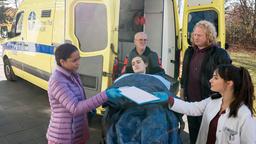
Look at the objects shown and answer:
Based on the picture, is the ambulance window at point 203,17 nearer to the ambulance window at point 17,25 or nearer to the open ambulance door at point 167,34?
the open ambulance door at point 167,34

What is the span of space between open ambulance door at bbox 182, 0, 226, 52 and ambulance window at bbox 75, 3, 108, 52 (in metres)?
1.27

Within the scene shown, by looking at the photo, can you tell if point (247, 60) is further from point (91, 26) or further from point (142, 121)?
point (142, 121)

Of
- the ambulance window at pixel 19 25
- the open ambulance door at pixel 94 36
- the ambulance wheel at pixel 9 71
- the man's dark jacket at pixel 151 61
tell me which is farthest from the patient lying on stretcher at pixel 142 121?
the ambulance wheel at pixel 9 71

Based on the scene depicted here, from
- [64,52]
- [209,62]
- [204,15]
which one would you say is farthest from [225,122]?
[204,15]

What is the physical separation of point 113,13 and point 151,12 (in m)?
1.62

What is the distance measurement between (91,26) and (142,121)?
9.33 feet

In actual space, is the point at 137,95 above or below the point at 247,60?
below

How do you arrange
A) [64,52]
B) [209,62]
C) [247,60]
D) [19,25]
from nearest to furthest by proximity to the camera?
[64,52] → [209,62] → [19,25] → [247,60]

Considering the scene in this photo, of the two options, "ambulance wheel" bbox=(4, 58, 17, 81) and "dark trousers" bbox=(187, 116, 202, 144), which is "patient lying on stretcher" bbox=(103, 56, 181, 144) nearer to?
"dark trousers" bbox=(187, 116, 202, 144)

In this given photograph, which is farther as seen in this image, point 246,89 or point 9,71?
point 9,71

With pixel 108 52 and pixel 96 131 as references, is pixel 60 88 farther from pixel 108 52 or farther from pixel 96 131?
pixel 96 131

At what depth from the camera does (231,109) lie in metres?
2.19

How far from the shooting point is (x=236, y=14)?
17.7 meters

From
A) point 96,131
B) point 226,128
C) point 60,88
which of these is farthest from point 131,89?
point 96,131
